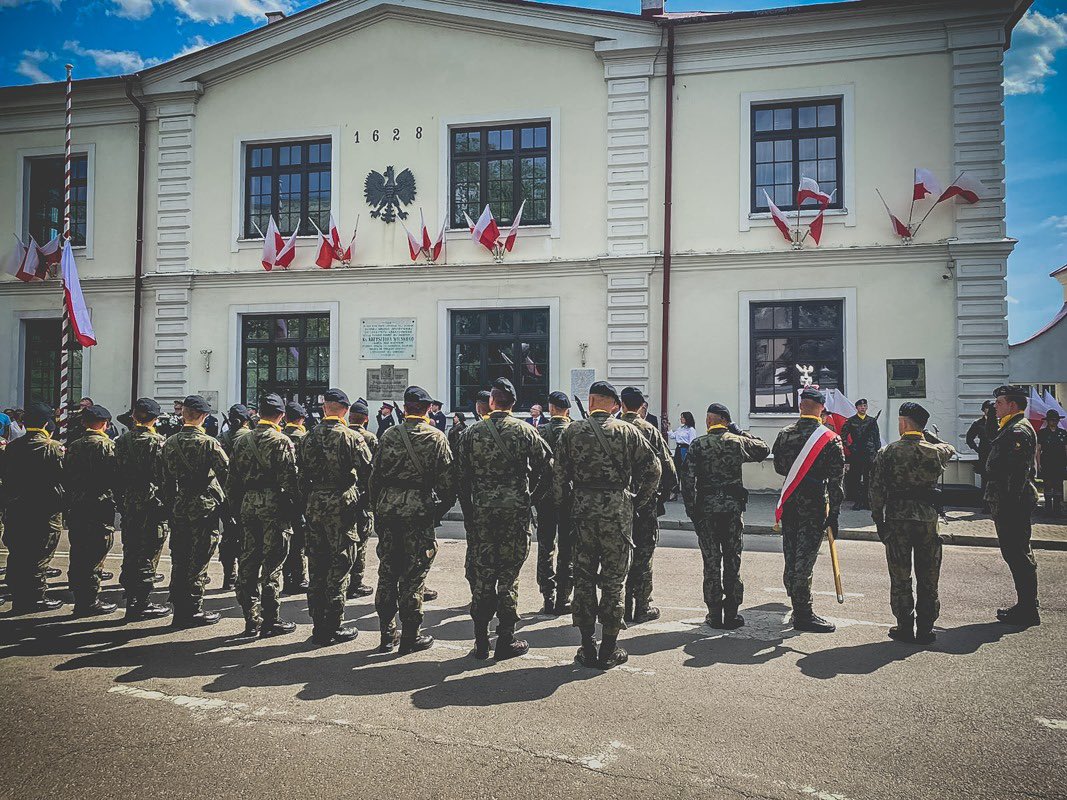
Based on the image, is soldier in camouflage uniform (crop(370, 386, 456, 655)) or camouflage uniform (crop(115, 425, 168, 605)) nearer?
soldier in camouflage uniform (crop(370, 386, 456, 655))

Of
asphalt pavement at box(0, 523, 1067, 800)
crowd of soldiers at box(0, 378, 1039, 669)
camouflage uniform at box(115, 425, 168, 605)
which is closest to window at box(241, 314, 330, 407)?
crowd of soldiers at box(0, 378, 1039, 669)

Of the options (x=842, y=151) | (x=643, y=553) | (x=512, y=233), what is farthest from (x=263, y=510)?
(x=842, y=151)

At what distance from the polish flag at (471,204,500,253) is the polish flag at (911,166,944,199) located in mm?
7995

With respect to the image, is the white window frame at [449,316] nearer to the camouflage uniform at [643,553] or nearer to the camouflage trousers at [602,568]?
the camouflage uniform at [643,553]

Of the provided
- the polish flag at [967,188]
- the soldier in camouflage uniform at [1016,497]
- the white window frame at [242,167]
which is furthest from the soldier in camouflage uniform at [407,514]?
the polish flag at [967,188]

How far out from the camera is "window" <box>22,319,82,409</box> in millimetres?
17281

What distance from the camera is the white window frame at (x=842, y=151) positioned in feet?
44.9

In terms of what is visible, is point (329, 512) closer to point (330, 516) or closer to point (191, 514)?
point (330, 516)

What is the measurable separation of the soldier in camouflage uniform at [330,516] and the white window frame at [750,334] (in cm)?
972

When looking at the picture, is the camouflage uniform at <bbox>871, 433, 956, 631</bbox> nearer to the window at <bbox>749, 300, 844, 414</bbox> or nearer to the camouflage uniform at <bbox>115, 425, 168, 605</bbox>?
the camouflage uniform at <bbox>115, 425, 168, 605</bbox>

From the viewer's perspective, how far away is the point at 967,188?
1280 centimetres

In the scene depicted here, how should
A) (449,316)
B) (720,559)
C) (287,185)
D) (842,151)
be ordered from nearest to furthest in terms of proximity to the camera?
1. (720,559)
2. (842,151)
3. (449,316)
4. (287,185)

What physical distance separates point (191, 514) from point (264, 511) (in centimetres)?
79

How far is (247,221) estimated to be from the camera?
1636 centimetres
